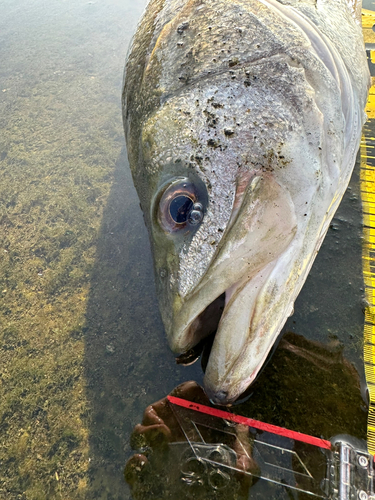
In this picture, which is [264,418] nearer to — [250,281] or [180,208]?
[250,281]

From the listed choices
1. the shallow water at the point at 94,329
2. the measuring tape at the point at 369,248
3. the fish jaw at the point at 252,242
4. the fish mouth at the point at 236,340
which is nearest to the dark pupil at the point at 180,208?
the fish jaw at the point at 252,242

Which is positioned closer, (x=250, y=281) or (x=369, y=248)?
(x=250, y=281)

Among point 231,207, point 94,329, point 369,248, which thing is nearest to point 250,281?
point 231,207

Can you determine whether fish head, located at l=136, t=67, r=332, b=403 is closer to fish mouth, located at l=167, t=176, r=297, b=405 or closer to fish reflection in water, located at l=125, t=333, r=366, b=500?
fish mouth, located at l=167, t=176, r=297, b=405

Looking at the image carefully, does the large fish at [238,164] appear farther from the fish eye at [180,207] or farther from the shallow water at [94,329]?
the shallow water at [94,329]

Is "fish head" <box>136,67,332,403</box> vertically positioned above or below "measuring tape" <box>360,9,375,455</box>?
above

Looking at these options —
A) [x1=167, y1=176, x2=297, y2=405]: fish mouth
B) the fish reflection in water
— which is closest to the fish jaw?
[x1=167, y1=176, x2=297, y2=405]: fish mouth

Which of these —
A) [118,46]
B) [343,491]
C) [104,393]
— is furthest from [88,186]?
[118,46]
